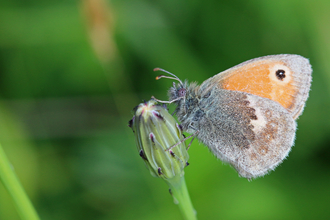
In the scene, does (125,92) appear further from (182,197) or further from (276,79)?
(182,197)

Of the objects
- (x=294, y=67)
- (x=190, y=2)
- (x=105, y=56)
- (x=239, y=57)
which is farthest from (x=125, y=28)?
(x=294, y=67)

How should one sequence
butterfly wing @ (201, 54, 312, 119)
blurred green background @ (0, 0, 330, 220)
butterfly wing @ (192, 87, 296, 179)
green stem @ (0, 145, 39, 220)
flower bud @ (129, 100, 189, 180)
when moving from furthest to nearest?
1. blurred green background @ (0, 0, 330, 220)
2. butterfly wing @ (201, 54, 312, 119)
3. butterfly wing @ (192, 87, 296, 179)
4. flower bud @ (129, 100, 189, 180)
5. green stem @ (0, 145, 39, 220)

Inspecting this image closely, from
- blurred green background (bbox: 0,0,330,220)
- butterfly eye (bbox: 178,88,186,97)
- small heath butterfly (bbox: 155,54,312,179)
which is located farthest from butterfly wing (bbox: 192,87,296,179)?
blurred green background (bbox: 0,0,330,220)

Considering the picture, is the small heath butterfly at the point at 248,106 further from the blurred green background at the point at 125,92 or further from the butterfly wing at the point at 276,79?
the blurred green background at the point at 125,92

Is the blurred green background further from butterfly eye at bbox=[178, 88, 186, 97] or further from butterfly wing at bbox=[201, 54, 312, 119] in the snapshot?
butterfly eye at bbox=[178, 88, 186, 97]

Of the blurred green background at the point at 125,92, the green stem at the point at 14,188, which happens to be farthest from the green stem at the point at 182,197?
the blurred green background at the point at 125,92

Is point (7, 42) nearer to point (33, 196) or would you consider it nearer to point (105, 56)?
point (105, 56)

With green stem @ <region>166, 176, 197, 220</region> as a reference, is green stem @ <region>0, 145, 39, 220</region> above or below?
above
